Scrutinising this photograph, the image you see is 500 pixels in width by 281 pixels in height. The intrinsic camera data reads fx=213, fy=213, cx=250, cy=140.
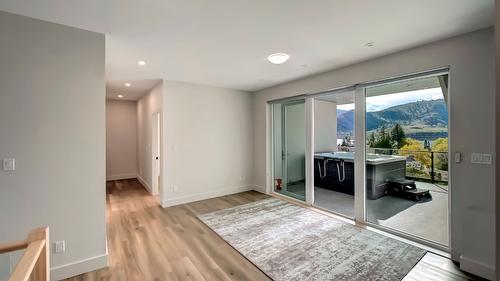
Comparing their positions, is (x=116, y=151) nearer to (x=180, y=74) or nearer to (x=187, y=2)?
(x=180, y=74)

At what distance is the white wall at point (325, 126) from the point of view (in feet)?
16.8

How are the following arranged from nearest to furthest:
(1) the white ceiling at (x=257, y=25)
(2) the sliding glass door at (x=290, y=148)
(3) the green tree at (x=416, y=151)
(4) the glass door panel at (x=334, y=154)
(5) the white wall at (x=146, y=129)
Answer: (1) the white ceiling at (x=257, y=25) < (3) the green tree at (x=416, y=151) < (4) the glass door panel at (x=334, y=154) < (2) the sliding glass door at (x=290, y=148) < (5) the white wall at (x=146, y=129)

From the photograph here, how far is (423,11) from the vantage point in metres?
2.00

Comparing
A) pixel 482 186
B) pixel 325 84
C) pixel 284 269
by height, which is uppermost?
pixel 325 84

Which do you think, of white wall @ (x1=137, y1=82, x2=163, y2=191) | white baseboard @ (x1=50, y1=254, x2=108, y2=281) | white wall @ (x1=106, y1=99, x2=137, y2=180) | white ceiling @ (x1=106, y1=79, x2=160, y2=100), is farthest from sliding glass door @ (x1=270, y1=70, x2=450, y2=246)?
white wall @ (x1=106, y1=99, x2=137, y2=180)

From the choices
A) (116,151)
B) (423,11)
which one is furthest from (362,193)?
(116,151)

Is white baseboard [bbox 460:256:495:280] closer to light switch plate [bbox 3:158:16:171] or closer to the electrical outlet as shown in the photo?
the electrical outlet

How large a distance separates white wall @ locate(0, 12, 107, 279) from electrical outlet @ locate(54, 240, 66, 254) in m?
0.03

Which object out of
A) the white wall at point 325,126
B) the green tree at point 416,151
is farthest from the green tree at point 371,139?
the white wall at point 325,126

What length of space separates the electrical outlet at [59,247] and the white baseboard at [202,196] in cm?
219

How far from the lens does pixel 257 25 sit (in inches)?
88.9

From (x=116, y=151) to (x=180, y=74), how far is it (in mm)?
4494

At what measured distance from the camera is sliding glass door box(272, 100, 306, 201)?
4.71 m

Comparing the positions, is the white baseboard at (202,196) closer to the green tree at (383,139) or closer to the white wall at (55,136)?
the white wall at (55,136)
